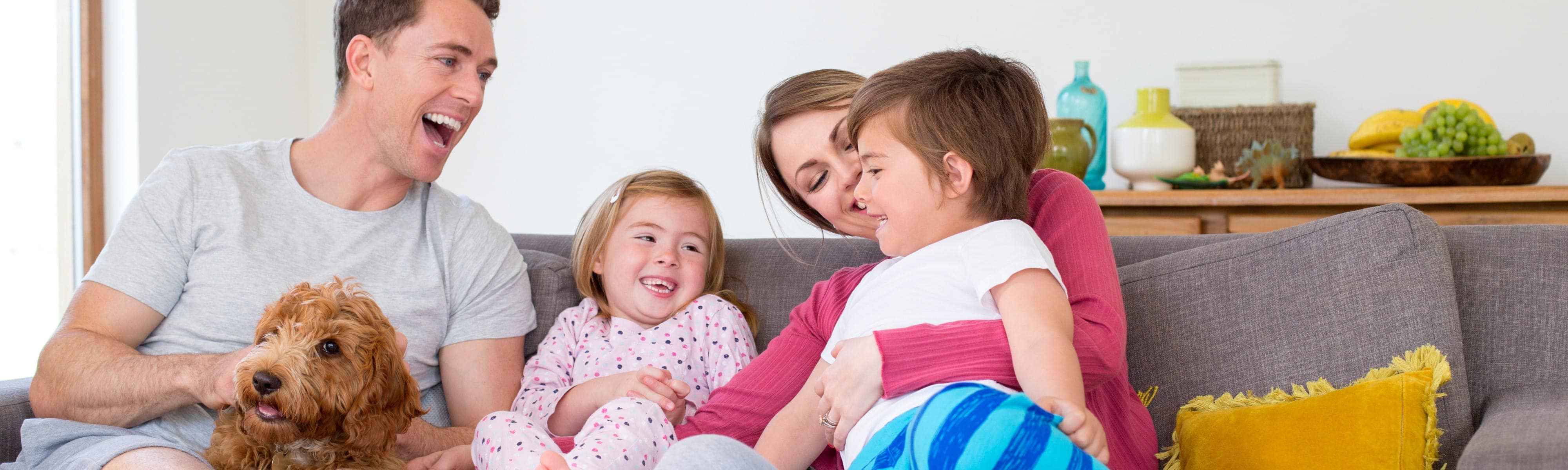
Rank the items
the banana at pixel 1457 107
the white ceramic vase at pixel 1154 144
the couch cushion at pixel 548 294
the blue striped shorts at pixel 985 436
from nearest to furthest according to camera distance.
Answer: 1. the blue striped shorts at pixel 985 436
2. the couch cushion at pixel 548 294
3. the banana at pixel 1457 107
4. the white ceramic vase at pixel 1154 144

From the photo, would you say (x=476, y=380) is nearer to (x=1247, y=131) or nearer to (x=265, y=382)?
(x=265, y=382)

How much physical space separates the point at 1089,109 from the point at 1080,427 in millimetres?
2267

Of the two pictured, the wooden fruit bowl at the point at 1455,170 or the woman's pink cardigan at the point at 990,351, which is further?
the wooden fruit bowl at the point at 1455,170

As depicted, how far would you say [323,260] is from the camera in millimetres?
1760

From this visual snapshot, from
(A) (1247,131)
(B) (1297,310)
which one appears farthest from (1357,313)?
(A) (1247,131)

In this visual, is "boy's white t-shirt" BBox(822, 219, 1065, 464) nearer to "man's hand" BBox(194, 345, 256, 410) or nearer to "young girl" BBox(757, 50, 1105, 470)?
"young girl" BBox(757, 50, 1105, 470)

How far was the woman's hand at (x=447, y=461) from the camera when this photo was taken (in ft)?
5.40

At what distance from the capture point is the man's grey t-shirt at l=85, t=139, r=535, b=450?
5.44 ft

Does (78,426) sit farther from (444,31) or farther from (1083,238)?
(1083,238)

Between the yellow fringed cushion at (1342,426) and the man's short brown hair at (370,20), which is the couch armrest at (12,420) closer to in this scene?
the man's short brown hair at (370,20)

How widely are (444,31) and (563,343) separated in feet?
1.93

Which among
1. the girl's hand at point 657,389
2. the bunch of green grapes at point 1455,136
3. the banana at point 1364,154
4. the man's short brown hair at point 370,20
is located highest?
the man's short brown hair at point 370,20

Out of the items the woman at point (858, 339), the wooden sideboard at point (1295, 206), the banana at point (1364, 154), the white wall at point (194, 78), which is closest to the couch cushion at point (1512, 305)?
the woman at point (858, 339)

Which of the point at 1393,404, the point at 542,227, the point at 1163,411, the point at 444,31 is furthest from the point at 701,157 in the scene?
the point at 1393,404
